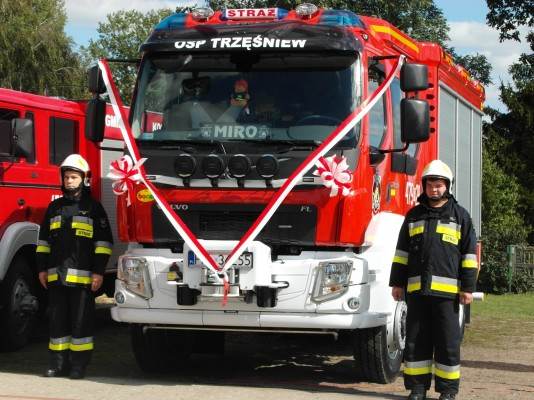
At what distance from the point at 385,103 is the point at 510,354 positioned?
12.4 ft

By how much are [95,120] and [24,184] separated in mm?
2001

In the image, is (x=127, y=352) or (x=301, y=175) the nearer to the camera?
(x=301, y=175)

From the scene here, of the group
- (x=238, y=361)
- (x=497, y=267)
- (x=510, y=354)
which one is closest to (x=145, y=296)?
(x=238, y=361)

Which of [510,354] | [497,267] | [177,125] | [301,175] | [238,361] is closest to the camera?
[301,175]

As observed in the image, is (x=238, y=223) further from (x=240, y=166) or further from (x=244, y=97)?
(x=244, y=97)

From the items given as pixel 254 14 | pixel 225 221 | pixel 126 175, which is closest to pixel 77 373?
pixel 126 175

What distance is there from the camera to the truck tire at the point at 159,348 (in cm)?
902

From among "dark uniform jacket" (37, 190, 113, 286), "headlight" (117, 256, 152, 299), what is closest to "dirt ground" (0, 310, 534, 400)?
"headlight" (117, 256, 152, 299)

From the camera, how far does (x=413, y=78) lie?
8109 millimetres

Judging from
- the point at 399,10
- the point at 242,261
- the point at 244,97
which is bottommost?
the point at 242,261

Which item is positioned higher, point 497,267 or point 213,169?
point 213,169

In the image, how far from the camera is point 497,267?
22625 mm

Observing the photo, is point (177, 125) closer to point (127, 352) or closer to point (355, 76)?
point (355, 76)

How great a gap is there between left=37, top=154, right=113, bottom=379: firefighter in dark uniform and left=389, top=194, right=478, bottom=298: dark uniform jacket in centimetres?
270
